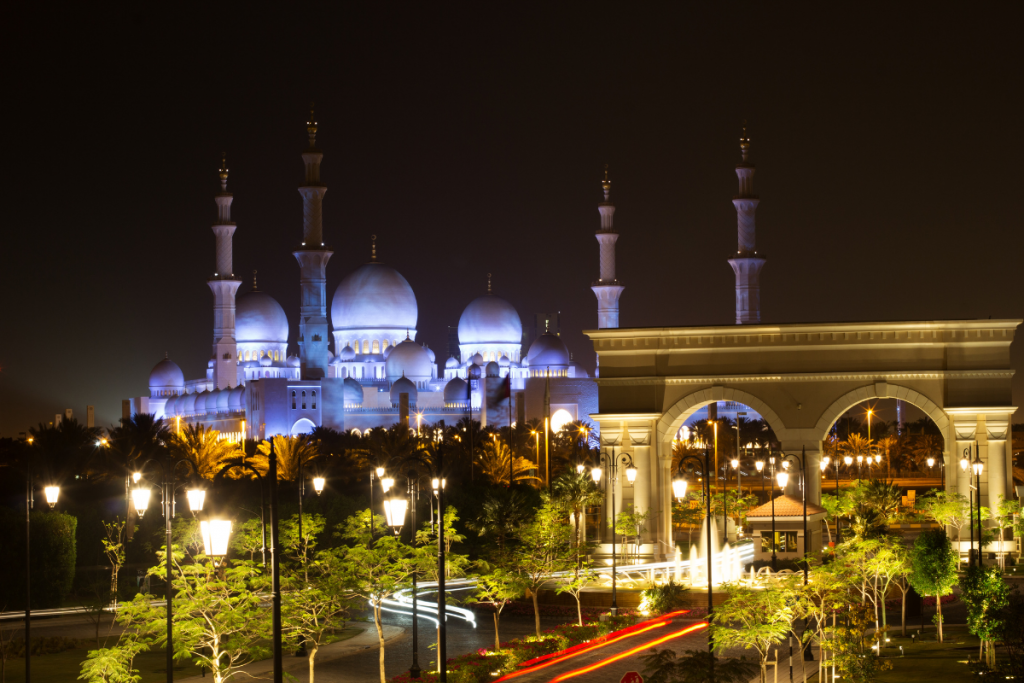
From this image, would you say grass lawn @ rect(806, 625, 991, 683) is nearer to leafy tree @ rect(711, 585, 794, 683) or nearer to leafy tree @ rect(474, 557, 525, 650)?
leafy tree @ rect(711, 585, 794, 683)

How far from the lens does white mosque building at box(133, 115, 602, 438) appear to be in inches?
2916

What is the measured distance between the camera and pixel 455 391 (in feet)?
273

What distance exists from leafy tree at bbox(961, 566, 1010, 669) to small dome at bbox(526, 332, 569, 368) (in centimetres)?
6437

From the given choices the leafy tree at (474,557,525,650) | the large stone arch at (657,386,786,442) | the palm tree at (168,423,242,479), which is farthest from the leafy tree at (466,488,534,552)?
the palm tree at (168,423,242,479)

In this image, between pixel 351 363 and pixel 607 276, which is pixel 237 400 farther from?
pixel 607 276

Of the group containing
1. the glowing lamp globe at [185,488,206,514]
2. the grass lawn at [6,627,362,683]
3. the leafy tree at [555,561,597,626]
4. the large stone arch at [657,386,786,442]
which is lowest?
the grass lawn at [6,627,362,683]

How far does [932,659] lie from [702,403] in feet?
43.5

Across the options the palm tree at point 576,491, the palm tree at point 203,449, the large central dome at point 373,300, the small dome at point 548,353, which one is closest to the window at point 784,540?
the palm tree at point 576,491

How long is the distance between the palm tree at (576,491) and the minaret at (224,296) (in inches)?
1902

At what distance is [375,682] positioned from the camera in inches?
776

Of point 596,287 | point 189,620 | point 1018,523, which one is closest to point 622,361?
point 1018,523

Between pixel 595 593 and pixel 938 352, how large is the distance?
11502mm

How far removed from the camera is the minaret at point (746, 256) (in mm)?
65250

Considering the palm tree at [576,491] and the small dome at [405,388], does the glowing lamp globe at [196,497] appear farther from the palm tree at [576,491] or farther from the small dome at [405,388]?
the small dome at [405,388]
